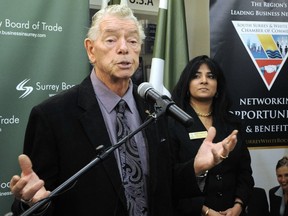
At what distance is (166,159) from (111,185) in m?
0.28

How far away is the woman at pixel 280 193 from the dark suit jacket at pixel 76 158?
1748mm

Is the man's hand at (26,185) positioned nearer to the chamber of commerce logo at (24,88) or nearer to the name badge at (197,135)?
the chamber of commerce logo at (24,88)

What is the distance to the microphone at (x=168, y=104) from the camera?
42.8 inches

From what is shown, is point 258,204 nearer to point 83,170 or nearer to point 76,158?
point 76,158

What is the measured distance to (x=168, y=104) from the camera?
1150 millimetres

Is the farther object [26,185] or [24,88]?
[24,88]

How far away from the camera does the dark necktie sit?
1396mm

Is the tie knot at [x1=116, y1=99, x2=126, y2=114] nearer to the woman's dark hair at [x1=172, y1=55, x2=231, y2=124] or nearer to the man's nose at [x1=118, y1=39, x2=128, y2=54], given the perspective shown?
the man's nose at [x1=118, y1=39, x2=128, y2=54]

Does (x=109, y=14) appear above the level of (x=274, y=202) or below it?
above

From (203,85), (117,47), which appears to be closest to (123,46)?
(117,47)

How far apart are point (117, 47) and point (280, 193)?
2067 mm

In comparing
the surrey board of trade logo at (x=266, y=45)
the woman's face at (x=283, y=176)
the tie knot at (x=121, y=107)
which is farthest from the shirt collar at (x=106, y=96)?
the woman's face at (x=283, y=176)

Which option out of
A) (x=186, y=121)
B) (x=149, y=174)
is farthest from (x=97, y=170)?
(x=186, y=121)

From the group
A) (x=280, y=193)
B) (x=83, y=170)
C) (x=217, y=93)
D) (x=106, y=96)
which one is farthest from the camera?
(x=280, y=193)
